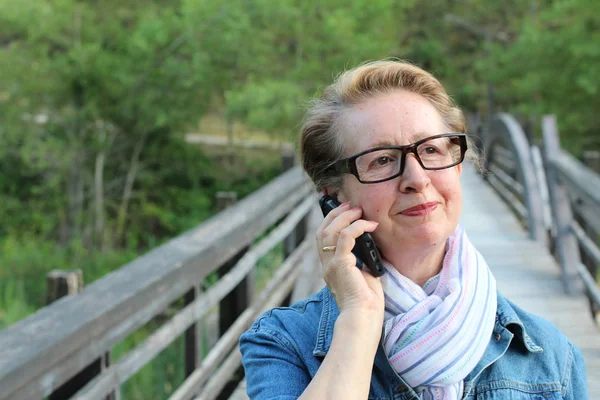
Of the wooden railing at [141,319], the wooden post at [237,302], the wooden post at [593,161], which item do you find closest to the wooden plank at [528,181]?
the wooden post at [593,161]

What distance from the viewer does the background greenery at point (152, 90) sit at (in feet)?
59.5

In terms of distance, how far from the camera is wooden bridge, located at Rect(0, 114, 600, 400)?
1.61 metres

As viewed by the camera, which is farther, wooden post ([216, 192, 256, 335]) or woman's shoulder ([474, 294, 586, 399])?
wooden post ([216, 192, 256, 335])

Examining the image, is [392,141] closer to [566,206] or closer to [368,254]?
[368,254]

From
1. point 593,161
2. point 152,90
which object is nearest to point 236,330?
point 593,161

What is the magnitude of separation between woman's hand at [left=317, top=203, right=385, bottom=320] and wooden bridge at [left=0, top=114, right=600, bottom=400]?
0.60 metres

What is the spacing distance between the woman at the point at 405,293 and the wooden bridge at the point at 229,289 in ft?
1.50

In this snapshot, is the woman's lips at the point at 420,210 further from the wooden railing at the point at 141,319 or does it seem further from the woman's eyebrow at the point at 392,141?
the wooden railing at the point at 141,319

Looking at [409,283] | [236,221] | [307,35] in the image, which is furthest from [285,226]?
[307,35]

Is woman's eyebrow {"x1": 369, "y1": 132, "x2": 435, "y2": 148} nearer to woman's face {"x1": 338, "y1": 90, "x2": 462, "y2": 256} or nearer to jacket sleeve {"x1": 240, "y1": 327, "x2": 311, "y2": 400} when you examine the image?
woman's face {"x1": 338, "y1": 90, "x2": 462, "y2": 256}

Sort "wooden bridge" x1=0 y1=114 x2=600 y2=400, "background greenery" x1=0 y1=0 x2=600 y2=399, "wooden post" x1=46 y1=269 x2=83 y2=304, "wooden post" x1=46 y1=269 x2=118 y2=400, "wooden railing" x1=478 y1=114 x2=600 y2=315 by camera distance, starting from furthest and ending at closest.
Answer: "background greenery" x1=0 y1=0 x2=600 y2=399
"wooden railing" x1=478 y1=114 x2=600 y2=315
"wooden post" x1=46 y1=269 x2=83 y2=304
"wooden post" x1=46 y1=269 x2=118 y2=400
"wooden bridge" x1=0 y1=114 x2=600 y2=400

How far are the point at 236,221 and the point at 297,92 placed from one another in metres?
17.1

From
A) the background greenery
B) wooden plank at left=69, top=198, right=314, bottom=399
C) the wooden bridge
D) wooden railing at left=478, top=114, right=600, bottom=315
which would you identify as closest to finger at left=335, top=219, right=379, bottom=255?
the wooden bridge

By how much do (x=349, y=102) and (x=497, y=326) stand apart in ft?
1.74
